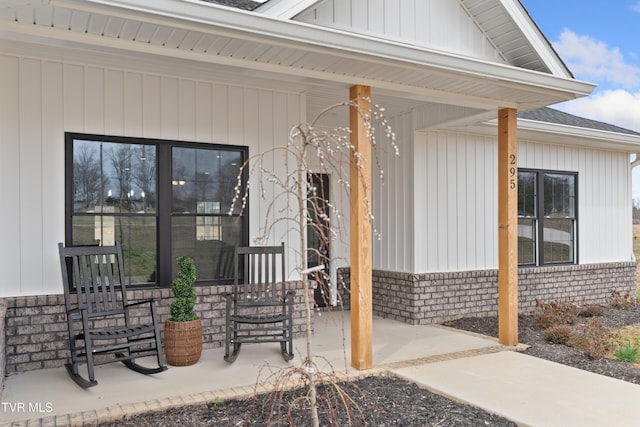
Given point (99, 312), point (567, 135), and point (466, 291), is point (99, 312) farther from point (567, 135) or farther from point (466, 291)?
point (567, 135)

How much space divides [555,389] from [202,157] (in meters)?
3.78

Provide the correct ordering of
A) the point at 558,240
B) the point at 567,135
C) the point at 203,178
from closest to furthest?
the point at 203,178 < the point at 567,135 < the point at 558,240

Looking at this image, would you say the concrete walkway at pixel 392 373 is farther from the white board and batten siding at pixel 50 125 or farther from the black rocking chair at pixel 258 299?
the white board and batten siding at pixel 50 125

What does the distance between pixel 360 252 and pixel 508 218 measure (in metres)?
1.83

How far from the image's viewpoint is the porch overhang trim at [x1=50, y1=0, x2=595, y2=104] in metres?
3.22

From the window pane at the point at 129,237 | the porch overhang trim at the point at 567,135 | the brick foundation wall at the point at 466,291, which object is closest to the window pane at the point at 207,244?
the window pane at the point at 129,237

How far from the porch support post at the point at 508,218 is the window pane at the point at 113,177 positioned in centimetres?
348

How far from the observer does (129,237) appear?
16.3 ft

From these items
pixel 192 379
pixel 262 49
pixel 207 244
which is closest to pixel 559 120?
pixel 207 244

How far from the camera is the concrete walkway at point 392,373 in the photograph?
3482 millimetres

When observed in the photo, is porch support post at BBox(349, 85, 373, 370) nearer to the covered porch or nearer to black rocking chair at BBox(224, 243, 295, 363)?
the covered porch

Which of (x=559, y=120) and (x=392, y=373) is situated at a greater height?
(x=559, y=120)

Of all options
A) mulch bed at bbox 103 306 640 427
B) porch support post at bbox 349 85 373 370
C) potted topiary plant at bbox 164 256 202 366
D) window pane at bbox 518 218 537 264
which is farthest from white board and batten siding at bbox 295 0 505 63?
window pane at bbox 518 218 537 264

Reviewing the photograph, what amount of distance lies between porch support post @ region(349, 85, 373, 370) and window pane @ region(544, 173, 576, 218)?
4.69 meters
